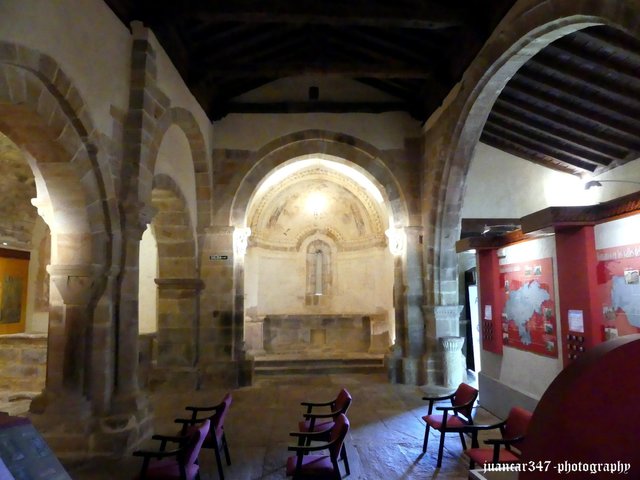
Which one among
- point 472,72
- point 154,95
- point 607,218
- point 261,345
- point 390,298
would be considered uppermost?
point 472,72

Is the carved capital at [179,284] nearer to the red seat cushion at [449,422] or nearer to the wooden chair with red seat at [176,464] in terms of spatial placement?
the wooden chair with red seat at [176,464]

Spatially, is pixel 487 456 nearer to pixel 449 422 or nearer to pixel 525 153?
pixel 449 422

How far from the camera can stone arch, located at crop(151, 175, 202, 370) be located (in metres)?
6.68

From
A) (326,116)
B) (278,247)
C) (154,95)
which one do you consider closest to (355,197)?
(278,247)

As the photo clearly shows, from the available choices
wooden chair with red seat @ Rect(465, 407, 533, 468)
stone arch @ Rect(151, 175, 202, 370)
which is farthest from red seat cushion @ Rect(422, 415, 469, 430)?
stone arch @ Rect(151, 175, 202, 370)

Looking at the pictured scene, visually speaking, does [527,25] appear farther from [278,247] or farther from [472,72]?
→ [278,247]

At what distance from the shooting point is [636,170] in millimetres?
6027

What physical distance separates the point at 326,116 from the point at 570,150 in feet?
12.9

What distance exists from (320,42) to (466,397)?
5420 mm

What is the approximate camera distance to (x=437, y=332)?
6824mm

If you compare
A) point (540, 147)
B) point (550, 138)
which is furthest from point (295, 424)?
point (540, 147)

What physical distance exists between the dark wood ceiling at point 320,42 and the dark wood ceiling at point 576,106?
88cm

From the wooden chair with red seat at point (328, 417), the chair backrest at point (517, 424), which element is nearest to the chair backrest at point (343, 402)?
the wooden chair with red seat at point (328, 417)

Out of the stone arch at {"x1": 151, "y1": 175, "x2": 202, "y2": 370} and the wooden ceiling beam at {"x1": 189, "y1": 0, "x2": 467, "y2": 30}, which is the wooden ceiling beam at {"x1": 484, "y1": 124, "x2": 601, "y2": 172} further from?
the stone arch at {"x1": 151, "y1": 175, "x2": 202, "y2": 370}
